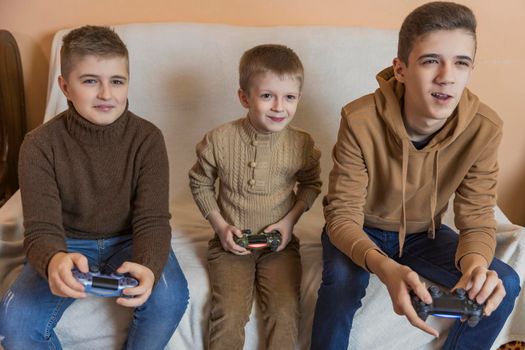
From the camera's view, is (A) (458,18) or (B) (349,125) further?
(B) (349,125)

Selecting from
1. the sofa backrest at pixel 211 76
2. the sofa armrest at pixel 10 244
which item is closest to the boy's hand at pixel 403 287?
Result: the sofa backrest at pixel 211 76

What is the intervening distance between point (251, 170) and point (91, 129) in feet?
1.25

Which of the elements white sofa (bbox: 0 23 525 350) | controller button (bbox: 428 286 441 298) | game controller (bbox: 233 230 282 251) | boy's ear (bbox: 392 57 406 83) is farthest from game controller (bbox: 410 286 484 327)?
white sofa (bbox: 0 23 525 350)

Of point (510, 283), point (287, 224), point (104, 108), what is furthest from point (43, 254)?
point (510, 283)

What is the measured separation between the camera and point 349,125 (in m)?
1.31

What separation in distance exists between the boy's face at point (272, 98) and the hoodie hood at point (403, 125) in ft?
0.67

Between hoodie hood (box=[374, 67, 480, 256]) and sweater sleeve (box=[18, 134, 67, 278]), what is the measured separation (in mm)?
768

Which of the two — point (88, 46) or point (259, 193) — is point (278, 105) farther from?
point (88, 46)

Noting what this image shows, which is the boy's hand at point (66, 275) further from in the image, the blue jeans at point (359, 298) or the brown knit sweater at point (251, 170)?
the blue jeans at point (359, 298)

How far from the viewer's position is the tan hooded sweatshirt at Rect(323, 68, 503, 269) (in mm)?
1278

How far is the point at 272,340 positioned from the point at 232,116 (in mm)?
744

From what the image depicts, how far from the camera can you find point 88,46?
4.05ft

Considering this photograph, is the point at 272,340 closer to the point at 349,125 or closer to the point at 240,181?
the point at 240,181

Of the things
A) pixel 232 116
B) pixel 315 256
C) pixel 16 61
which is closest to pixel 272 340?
pixel 315 256
